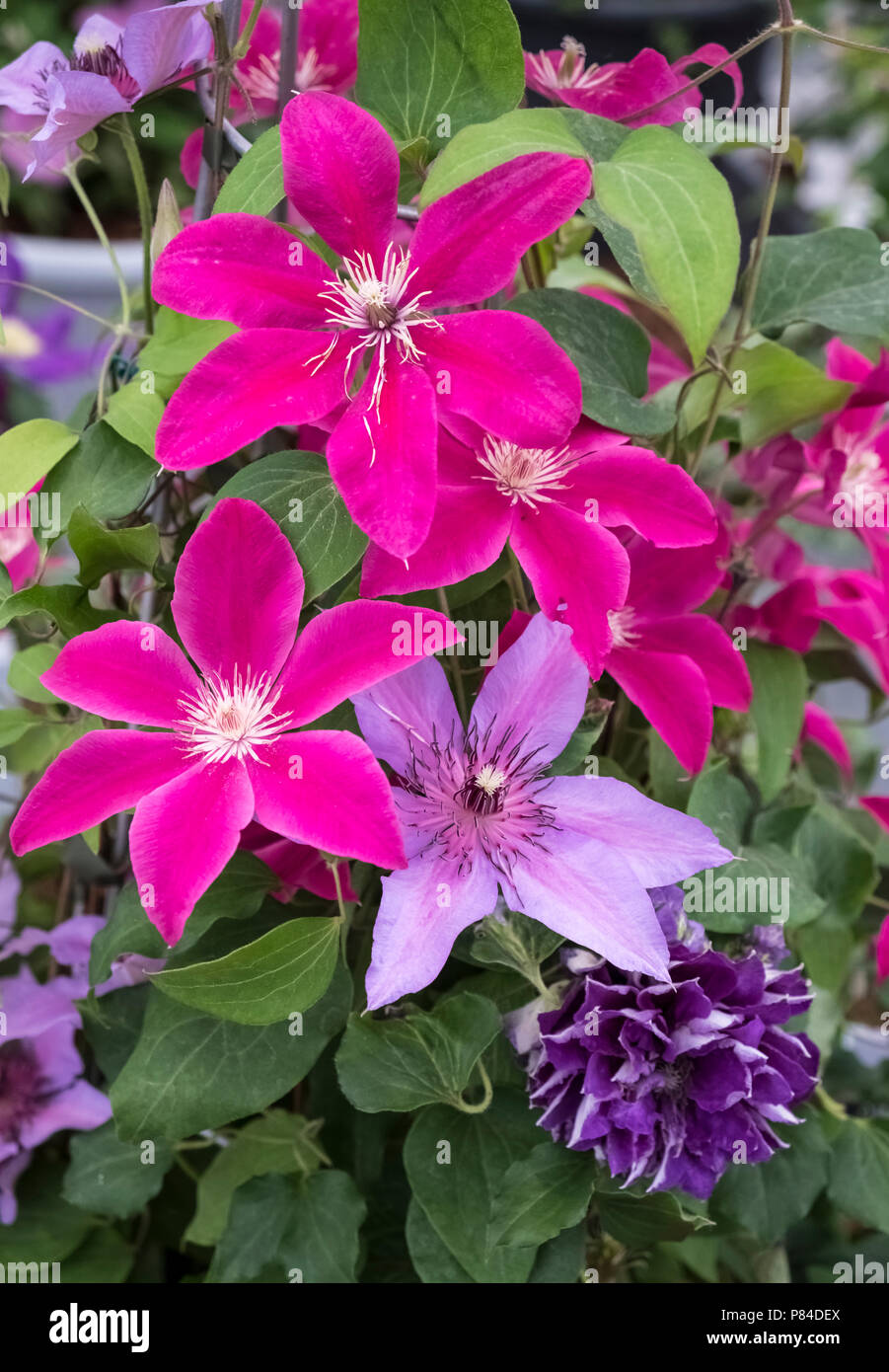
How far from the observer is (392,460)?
1.26ft

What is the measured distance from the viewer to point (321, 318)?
43 centimetres

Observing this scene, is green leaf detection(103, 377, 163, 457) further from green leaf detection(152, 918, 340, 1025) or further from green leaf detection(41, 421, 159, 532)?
green leaf detection(152, 918, 340, 1025)

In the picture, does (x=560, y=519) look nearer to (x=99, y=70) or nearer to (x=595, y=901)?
(x=595, y=901)

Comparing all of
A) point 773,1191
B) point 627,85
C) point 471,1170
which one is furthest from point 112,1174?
point 627,85

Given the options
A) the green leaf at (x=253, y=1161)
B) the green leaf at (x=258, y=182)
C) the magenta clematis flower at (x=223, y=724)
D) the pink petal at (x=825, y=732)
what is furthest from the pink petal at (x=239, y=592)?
the pink petal at (x=825, y=732)

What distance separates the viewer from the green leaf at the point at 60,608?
443 mm

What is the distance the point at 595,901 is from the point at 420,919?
0.05m

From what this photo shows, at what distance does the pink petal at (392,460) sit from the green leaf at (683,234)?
0.25ft

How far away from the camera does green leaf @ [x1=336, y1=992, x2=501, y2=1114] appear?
0.45 m

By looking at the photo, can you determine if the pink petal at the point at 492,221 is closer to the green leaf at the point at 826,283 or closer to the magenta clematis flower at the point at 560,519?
the magenta clematis flower at the point at 560,519

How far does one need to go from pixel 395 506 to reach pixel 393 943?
0.42 feet

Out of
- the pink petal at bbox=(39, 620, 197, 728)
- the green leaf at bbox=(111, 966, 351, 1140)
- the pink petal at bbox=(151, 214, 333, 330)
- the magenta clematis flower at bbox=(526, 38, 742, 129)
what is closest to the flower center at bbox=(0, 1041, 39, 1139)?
the green leaf at bbox=(111, 966, 351, 1140)

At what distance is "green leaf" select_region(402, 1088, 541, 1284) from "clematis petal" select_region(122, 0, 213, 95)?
0.40 m
